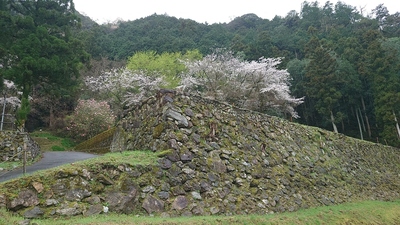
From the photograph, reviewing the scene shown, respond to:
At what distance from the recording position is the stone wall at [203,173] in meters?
5.12

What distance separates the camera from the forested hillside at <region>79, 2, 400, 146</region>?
25.1 m

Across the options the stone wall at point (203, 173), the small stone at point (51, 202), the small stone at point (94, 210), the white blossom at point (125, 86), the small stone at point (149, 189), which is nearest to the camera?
the small stone at point (51, 202)

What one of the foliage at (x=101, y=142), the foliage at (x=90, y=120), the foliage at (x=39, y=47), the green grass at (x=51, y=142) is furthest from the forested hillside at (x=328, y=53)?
the green grass at (x=51, y=142)

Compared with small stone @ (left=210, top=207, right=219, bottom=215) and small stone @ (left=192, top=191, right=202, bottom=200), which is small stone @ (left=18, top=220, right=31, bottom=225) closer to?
small stone @ (left=192, top=191, right=202, bottom=200)

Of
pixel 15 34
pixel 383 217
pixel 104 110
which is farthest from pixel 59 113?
pixel 383 217

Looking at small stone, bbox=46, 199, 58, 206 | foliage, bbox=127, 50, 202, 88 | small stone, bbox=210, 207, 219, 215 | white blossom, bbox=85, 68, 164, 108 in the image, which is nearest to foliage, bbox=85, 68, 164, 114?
white blossom, bbox=85, 68, 164, 108

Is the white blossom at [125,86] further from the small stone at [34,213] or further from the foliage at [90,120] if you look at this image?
the small stone at [34,213]

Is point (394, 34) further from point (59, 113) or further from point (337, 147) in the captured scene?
point (59, 113)

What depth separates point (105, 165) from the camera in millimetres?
5727

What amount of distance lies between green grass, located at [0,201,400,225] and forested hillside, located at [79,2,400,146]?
1528 centimetres

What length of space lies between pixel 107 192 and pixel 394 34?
150ft

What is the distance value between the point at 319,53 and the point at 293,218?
2322 centimetres

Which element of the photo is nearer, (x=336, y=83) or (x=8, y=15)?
(x=8, y=15)

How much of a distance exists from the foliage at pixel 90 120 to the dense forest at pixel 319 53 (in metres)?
3.43
